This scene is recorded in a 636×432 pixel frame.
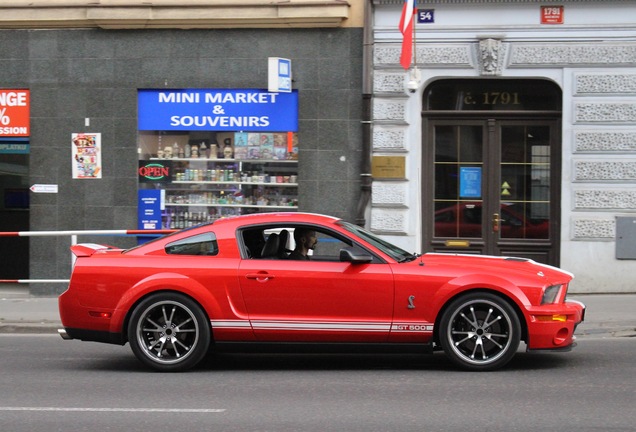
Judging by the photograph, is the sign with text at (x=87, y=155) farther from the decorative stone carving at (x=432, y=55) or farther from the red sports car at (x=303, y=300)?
the red sports car at (x=303, y=300)

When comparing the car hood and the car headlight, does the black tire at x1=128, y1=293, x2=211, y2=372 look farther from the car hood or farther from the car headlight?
the car headlight

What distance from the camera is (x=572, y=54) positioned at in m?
14.6

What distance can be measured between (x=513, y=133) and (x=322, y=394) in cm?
852

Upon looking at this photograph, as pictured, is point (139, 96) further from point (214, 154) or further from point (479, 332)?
point (479, 332)

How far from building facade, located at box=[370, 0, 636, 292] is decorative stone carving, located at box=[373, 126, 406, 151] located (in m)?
0.02

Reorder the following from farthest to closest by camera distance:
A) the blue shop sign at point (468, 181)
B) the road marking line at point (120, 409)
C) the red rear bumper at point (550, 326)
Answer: the blue shop sign at point (468, 181)
the red rear bumper at point (550, 326)
the road marking line at point (120, 409)

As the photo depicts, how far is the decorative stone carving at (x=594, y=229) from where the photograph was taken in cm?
1457

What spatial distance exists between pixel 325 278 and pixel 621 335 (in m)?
4.51

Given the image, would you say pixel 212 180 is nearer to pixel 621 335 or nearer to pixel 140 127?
pixel 140 127

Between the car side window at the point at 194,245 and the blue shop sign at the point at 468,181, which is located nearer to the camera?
the car side window at the point at 194,245

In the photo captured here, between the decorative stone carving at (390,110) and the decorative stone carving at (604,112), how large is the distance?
8.74ft

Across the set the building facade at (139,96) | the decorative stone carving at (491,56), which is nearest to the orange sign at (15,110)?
the building facade at (139,96)

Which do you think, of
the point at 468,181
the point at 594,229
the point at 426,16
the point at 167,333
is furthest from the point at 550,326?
the point at 426,16

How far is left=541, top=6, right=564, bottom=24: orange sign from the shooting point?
14.6 m
